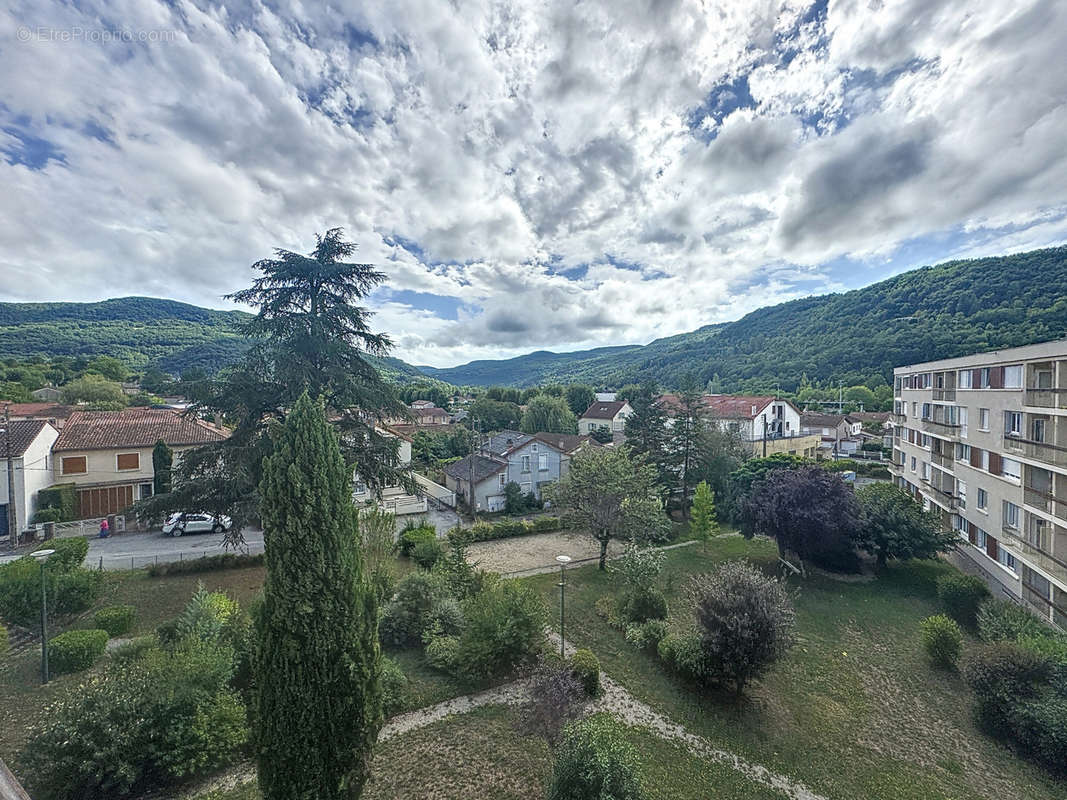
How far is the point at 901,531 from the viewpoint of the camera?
18.9 m

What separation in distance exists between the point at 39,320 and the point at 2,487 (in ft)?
519

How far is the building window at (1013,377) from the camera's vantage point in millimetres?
16766

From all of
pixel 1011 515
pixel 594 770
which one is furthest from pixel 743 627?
pixel 1011 515

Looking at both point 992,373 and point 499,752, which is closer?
point 499,752

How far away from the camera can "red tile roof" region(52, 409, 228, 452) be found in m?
24.4

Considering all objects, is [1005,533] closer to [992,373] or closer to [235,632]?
[992,373]

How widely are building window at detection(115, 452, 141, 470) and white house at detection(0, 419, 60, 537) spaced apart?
8.95 ft

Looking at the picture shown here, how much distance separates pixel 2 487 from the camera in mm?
20531

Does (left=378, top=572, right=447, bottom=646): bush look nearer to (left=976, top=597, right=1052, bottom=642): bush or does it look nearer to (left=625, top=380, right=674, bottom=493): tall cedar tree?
(left=976, top=597, right=1052, bottom=642): bush

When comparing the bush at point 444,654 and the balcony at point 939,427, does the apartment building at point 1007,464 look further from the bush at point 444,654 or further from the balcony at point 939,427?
the bush at point 444,654

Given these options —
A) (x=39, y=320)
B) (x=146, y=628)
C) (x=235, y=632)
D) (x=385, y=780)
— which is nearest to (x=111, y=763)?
(x=235, y=632)

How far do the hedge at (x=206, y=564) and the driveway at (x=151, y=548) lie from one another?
103 centimetres

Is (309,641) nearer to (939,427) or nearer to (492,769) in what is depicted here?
(492,769)

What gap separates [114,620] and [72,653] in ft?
6.43
